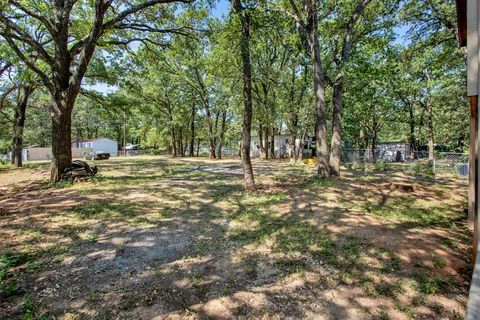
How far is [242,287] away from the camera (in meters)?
3.03

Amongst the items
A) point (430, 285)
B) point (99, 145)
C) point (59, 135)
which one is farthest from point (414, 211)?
point (99, 145)

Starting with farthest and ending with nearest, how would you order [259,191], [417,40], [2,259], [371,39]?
[417,40], [371,39], [259,191], [2,259]

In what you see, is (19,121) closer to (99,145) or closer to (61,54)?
(61,54)

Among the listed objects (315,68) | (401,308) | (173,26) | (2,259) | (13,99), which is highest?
(173,26)

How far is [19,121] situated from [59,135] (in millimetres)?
11720

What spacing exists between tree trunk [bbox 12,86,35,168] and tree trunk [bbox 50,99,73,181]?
9.87 metres

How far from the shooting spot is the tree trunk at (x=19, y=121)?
51.7 ft

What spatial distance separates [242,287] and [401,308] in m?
1.76

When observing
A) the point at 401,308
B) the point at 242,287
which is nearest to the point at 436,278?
the point at 401,308

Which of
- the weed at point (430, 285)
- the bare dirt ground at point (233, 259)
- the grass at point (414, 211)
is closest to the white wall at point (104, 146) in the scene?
the bare dirt ground at point (233, 259)

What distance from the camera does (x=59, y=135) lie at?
8.66m

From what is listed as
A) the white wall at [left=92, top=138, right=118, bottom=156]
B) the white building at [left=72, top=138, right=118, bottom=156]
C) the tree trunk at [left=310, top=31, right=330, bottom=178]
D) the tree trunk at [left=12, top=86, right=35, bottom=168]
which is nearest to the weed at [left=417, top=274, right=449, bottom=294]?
the tree trunk at [left=310, top=31, right=330, bottom=178]

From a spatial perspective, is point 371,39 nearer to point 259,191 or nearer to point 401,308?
point 259,191

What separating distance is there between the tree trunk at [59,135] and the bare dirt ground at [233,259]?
2.31m
